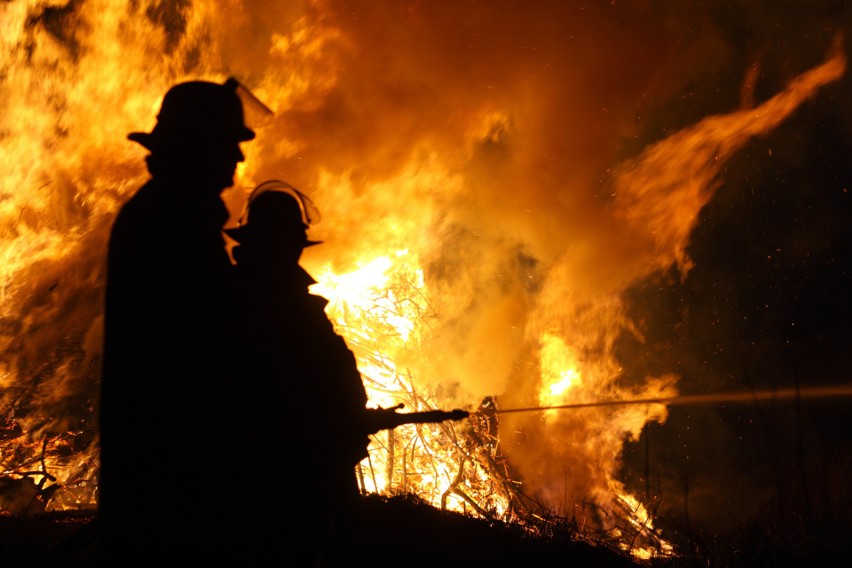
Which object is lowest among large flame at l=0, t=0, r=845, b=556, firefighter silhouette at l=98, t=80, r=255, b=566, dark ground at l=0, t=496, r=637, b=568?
dark ground at l=0, t=496, r=637, b=568

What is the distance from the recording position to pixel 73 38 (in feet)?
18.1

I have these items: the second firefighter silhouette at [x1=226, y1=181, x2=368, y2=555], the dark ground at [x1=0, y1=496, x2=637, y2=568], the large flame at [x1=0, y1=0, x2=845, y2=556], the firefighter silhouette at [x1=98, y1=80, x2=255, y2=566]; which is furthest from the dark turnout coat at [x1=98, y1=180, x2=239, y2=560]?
the large flame at [x1=0, y1=0, x2=845, y2=556]

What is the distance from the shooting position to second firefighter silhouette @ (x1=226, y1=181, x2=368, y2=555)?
2029 mm

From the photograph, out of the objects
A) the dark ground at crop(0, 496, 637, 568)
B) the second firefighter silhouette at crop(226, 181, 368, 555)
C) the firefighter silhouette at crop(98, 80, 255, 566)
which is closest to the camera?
the firefighter silhouette at crop(98, 80, 255, 566)

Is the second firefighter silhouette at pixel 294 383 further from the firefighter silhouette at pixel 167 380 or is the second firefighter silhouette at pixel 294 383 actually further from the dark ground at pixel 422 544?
the dark ground at pixel 422 544

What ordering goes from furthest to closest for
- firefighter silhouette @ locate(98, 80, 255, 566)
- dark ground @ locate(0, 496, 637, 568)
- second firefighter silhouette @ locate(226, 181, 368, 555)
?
dark ground @ locate(0, 496, 637, 568) → second firefighter silhouette @ locate(226, 181, 368, 555) → firefighter silhouette @ locate(98, 80, 255, 566)

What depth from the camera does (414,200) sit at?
696 cm

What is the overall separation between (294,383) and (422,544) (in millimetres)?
2241

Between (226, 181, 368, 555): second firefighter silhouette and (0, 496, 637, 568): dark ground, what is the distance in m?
1.02

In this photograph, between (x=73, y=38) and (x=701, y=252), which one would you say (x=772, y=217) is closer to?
(x=701, y=252)

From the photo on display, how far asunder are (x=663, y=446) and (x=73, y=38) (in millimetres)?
11571

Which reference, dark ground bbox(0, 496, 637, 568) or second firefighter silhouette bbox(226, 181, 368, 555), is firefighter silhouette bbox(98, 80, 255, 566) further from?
dark ground bbox(0, 496, 637, 568)

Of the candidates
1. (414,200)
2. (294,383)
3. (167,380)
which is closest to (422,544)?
(294,383)

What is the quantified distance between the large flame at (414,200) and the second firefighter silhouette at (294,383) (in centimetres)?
383
